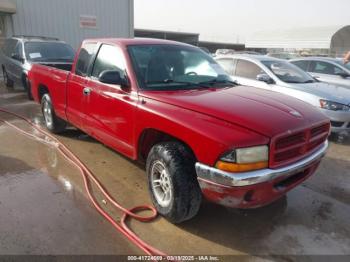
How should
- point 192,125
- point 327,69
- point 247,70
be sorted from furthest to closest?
point 327,69 < point 247,70 < point 192,125

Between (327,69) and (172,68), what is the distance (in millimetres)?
7675

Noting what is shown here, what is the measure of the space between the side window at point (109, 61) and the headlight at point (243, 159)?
1738mm

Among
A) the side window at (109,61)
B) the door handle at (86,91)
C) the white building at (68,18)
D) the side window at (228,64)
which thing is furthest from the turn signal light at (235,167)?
the white building at (68,18)

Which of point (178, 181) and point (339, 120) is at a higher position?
point (178, 181)

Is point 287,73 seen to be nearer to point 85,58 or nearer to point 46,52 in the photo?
point 85,58

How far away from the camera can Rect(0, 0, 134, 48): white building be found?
14.2 meters

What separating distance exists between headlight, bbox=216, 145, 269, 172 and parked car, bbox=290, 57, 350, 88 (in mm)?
7798

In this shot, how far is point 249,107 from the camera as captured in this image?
321cm

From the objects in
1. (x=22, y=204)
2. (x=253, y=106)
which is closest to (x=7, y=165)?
(x=22, y=204)

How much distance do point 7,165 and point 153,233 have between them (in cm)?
275

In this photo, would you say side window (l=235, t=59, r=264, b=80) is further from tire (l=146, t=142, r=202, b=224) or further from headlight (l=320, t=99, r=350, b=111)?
tire (l=146, t=142, r=202, b=224)

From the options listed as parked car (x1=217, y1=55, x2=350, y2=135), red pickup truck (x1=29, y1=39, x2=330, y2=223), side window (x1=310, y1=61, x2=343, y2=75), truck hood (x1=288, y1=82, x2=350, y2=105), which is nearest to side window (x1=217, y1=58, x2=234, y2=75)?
parked car (x1=217, y1=55, x2=350, y2=135)

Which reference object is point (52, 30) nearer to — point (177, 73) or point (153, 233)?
point (177, 73)

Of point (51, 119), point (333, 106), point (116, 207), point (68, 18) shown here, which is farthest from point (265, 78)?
point (68, 18)
